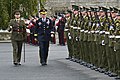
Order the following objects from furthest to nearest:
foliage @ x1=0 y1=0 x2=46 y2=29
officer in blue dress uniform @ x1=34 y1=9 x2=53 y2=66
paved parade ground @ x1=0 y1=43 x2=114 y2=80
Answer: foliage @ x1=0 y1=0 x2=46 y2=29 < officer in blue dress uniform @ x1=34 y1=9 x2=53 y2=66 < paved parade ground @ x1=0 y1=43 x2=114 y2=80

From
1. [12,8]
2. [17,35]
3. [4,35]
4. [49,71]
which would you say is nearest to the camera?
[49,71]

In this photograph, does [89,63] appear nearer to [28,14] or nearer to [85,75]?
[85,75]

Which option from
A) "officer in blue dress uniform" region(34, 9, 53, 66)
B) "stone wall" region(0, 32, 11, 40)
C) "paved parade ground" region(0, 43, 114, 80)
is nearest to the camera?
"paved parade ground" region(0, 43, 114, 80)

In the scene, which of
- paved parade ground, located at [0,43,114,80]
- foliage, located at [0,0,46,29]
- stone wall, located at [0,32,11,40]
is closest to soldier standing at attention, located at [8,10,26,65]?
paved parade ground, located at [0,43,114,80]

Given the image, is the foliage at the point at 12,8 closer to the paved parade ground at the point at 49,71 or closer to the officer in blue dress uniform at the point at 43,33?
the paved parade ground at the point at 49,71

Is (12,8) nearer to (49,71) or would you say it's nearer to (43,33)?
(43,33)

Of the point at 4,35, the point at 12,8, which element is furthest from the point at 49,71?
the point at 12,8

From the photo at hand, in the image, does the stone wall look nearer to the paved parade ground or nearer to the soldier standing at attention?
the paved parade ground

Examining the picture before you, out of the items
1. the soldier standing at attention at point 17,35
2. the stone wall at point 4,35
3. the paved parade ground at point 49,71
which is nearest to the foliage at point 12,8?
the stone wall at point 4,35

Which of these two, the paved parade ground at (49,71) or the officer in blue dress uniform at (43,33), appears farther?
the officer in blue dress uniform at (43,33)

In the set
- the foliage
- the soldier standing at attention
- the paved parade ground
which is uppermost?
the soldier standing at attention

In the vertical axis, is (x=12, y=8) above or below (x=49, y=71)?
below

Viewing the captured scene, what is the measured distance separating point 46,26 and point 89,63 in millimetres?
2032

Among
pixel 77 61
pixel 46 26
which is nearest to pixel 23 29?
pixel 46 26
